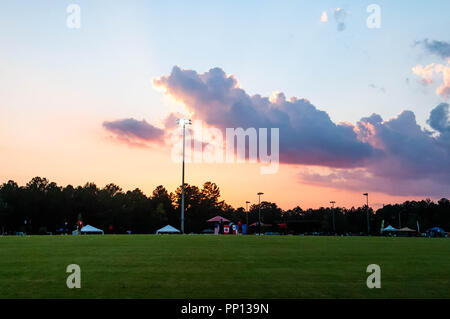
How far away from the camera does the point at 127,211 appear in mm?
132375

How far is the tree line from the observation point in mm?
120000

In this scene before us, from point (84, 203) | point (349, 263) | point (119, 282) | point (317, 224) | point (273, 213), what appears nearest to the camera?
point (119, 282)

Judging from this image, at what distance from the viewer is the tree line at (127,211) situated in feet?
394

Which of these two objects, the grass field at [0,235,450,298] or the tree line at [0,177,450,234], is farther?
the tree line at [0,177,450,234]

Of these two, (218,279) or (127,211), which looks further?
(127,211)

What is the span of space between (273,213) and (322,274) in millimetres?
186136

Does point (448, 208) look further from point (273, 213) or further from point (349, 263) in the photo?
point (349, 263)

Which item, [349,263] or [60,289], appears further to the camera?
[349,263]

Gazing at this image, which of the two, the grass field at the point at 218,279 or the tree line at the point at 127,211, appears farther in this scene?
the tree line at the point at 127,211
